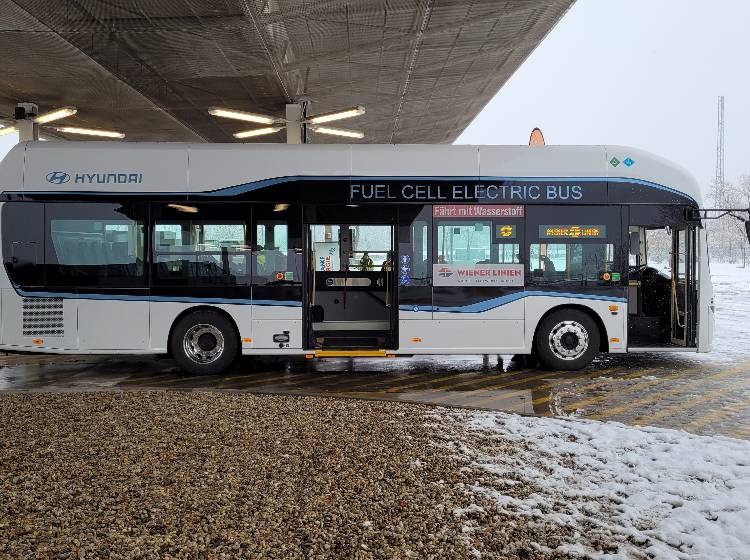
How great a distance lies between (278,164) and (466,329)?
3758mm

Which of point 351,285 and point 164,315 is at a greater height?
point 351,285

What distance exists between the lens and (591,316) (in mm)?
10312

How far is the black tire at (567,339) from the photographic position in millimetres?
10258

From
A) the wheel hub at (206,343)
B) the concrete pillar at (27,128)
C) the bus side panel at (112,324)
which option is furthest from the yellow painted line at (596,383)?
the concrete pillar at (27,128)

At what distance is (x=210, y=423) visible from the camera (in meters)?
6.75

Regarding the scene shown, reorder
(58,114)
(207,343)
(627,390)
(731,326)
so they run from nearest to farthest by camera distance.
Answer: (627,390), (207,343), (58,114), (731,326)

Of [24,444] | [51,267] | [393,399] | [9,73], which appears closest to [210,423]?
[24,444]

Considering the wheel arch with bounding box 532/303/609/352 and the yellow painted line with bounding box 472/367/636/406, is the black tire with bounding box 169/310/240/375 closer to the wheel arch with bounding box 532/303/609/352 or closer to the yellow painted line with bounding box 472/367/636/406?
the yellow painted line with bounding box 472/367/636/406

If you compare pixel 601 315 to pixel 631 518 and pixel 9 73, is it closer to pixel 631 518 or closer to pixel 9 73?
pixel 631 518

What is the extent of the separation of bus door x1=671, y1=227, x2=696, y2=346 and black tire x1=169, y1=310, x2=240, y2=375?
6813mm

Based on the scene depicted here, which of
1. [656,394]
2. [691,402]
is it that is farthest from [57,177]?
[691,402]

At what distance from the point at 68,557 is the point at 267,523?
1124mm

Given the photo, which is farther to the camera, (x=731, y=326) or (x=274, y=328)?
(x=731, y=326)

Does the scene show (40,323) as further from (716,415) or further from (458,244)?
(716,415)
